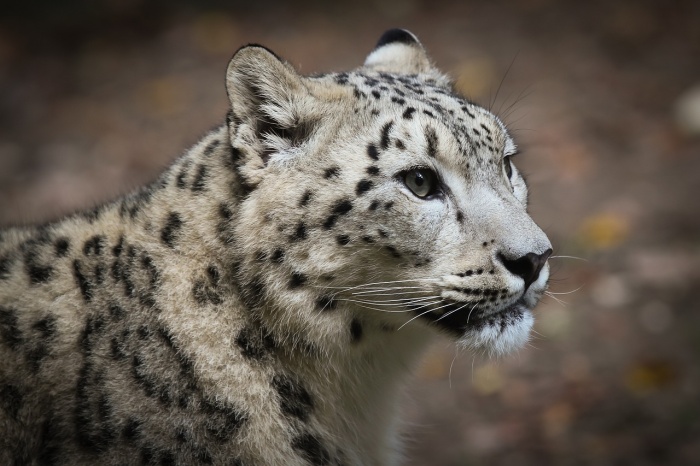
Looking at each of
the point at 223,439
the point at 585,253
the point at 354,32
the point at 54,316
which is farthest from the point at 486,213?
the point at 354,32

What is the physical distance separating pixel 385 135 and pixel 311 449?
159cm

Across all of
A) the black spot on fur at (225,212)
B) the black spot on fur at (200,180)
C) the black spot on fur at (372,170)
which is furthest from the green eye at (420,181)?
the black spot on fur at (200,180)

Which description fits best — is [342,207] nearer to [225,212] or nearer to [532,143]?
[225,212]

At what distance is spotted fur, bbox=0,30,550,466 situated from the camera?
422 cm

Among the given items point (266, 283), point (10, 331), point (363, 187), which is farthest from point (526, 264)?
point (10, 331)

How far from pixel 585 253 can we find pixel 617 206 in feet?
3.02

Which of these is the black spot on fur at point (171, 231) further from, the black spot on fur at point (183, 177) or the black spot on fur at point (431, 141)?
the black spot on fur at point (431, 141)

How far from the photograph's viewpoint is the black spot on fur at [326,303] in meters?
4.40

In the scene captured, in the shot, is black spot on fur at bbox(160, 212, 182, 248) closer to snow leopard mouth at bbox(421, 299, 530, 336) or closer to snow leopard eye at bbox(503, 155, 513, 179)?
snow leopard mouth at bbox(421, 299, 530, 336)

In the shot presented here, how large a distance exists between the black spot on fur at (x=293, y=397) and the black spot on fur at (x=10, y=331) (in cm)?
122

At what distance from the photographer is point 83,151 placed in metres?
11.8

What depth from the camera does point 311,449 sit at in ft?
14.9

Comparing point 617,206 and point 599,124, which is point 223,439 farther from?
point 599,124

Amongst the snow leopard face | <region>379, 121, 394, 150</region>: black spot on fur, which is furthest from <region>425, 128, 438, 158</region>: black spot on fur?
<region>379, 121, 394, 150</region>: black spot on fur
